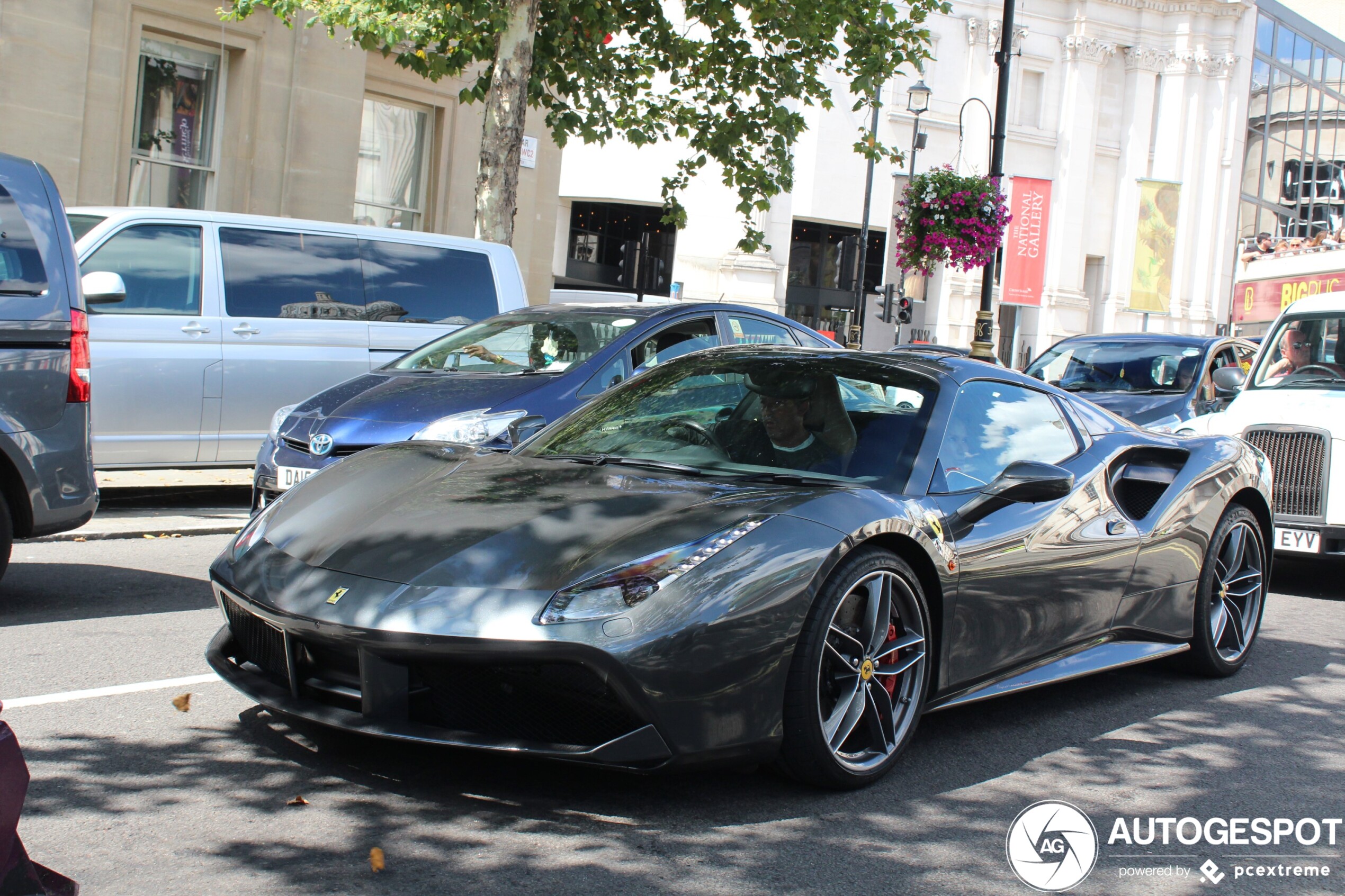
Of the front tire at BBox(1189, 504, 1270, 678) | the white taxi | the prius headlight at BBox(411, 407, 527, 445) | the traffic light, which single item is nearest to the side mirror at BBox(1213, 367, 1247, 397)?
the white taxi

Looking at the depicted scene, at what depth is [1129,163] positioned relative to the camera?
53.9m

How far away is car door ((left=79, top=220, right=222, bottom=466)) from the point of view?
8.79 metres

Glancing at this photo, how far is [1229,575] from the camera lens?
5969 millimetres

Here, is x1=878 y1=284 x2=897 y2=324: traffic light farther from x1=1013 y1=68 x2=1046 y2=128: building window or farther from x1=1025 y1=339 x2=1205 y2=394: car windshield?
x1=1013 y1=68 x2=1046 y2=128: building window

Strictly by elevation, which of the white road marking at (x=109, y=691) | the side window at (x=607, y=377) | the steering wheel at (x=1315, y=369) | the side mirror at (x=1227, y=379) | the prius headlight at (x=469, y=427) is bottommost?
the white road marking at (x=109, y=691)

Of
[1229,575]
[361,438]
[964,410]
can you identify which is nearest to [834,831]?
[964,410]

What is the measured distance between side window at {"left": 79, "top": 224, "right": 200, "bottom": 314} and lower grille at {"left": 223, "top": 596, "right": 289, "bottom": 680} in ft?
18.3

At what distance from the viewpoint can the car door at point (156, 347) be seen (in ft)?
28.8

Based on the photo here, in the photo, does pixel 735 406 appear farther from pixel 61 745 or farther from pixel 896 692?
pixel 61 745

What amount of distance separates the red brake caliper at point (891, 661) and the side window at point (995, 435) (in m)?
0.54

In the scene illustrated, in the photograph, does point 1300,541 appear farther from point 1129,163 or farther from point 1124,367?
point 1129,163

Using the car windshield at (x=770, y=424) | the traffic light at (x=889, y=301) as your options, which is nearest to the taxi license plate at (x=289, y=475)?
the car windshield at (x=770, y=424)

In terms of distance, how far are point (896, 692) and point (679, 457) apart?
1.05 m

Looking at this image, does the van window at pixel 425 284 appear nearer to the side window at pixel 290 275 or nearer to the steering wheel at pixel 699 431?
the side window at pixel 290 275
